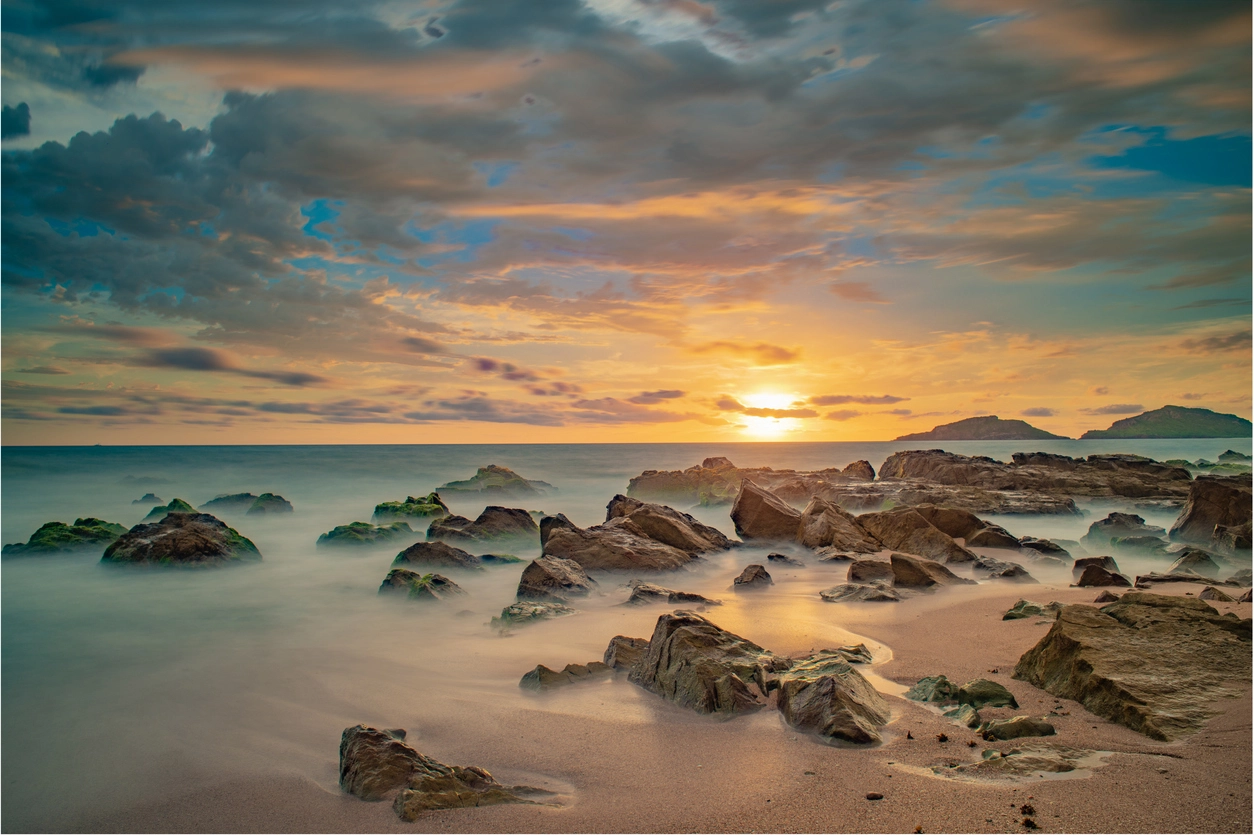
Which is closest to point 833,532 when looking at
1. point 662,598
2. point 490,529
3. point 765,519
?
point 765,519

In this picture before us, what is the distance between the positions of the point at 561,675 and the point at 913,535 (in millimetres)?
9440

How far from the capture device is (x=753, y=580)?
10.8 meters

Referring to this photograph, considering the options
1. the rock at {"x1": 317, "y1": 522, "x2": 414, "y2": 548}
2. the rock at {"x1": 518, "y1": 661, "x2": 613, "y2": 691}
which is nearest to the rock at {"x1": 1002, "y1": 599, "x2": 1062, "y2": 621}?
the rock at {"x1": 518, "y1": 661, "x2": 613, "y2": 691}

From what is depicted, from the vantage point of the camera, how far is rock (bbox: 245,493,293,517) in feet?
79.1

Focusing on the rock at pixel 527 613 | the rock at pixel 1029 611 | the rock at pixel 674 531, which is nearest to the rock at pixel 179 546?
the rock at pixel 527 613

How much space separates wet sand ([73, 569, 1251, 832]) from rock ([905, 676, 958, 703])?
0.19 meters

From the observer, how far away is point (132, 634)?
357 inches

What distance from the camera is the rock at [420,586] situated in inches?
398

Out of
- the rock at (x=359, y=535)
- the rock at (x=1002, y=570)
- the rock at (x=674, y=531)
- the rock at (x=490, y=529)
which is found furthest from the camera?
the rock at (x=359, y=535)

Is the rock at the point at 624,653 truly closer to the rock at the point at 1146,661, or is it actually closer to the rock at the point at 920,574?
the rock at the point at 1146,661

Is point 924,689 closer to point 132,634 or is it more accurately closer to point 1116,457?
point 132,634

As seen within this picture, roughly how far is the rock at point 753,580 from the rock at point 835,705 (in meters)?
5.39

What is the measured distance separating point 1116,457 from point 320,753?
3377 centimetres

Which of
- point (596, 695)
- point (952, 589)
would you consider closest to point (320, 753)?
point (596, 695)
